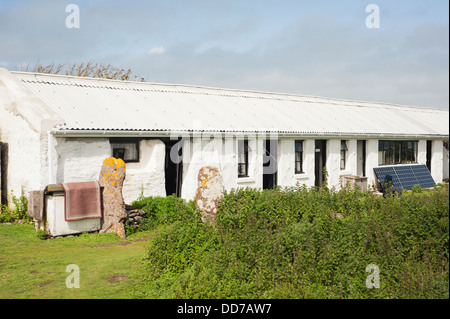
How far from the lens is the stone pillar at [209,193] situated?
9.73 metres

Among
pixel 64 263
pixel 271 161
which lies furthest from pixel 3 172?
pixel 271 161

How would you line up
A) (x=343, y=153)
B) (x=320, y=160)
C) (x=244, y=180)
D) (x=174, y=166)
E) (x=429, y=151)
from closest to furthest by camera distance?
(x=174, y=166) < (x=244, y=180) < (x=320, y=160) < (x=343, y=153) < (x=429, y=151)

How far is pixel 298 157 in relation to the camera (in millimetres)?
17891

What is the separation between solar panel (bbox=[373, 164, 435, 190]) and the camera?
2031 cm

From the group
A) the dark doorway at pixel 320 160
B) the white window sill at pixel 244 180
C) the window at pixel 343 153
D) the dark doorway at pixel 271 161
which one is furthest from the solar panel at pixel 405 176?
the white window sill at pixel 244 180

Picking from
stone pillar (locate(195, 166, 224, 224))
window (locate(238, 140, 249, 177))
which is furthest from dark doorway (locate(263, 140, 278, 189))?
stone pillar (locate(195, 166, 224, 224))

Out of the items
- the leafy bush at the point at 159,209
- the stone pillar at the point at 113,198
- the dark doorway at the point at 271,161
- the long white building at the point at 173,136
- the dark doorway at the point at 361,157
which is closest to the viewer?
the stone pillar at the point at 113,198

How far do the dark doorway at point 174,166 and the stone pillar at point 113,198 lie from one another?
3.55m

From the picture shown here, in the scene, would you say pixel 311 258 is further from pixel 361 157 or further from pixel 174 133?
pixel 361 157

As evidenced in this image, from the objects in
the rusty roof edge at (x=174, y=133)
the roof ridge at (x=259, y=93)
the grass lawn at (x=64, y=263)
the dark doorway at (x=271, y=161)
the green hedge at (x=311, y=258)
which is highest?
the roof ridge at (x=259, y=93)

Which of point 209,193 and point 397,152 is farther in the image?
point 397,152

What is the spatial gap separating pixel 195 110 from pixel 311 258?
11.1 metres

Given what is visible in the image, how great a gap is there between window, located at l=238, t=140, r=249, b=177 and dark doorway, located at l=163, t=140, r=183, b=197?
254 centimetres

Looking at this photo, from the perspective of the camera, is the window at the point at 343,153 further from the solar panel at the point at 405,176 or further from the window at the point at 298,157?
the window at the point at 298,157
